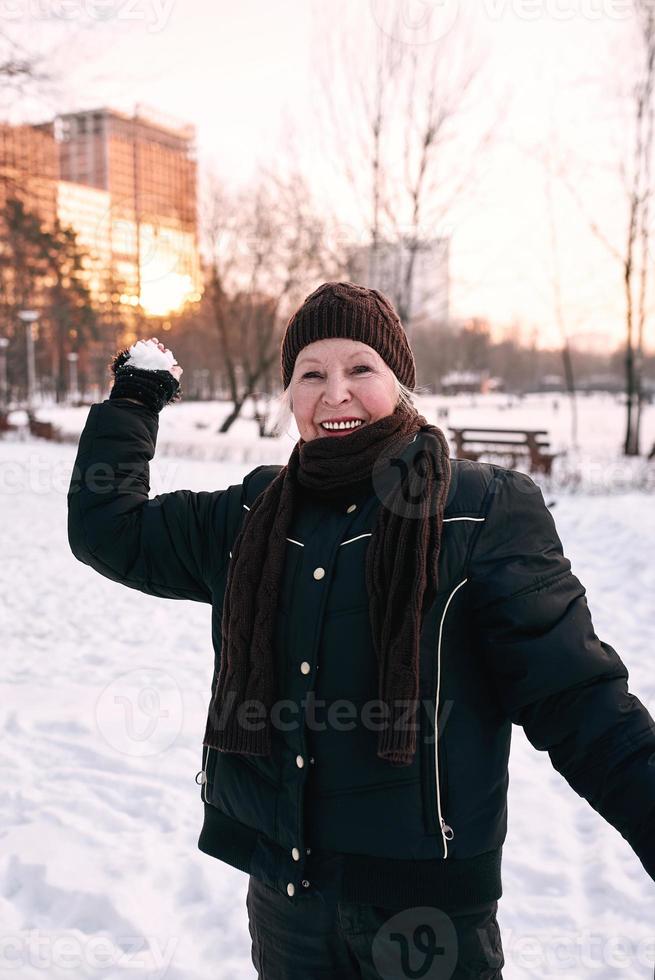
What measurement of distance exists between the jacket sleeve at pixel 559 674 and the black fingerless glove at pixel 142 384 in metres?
0.87

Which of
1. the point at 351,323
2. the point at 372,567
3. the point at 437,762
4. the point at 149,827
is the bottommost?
the point at 149,827

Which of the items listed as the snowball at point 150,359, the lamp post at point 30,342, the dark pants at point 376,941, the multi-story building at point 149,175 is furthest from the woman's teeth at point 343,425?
the lamp post at point 30,342

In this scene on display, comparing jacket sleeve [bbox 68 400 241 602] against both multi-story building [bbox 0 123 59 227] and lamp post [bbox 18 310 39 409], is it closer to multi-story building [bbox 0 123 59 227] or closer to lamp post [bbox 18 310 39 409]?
multi-story building [bbox 0 123 59 227]

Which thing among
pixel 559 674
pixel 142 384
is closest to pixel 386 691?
pixel 559 674

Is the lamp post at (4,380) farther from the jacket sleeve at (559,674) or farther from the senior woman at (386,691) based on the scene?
the jacket sleeve at (559,674)

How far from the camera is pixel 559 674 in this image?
1362 millimetres

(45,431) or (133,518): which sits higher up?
(133,518)

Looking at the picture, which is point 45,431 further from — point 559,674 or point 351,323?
point 559,674

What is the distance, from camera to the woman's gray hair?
1703mm

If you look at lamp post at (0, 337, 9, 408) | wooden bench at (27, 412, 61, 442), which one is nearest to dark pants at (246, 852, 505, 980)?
wooden bench at (27, 412, 61, 442)

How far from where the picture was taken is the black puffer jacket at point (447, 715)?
1.37 m

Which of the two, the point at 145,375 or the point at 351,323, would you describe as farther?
the point at 145,375

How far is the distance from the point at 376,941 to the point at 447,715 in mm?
447

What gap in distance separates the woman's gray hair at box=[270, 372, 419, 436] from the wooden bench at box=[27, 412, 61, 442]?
21.4m
